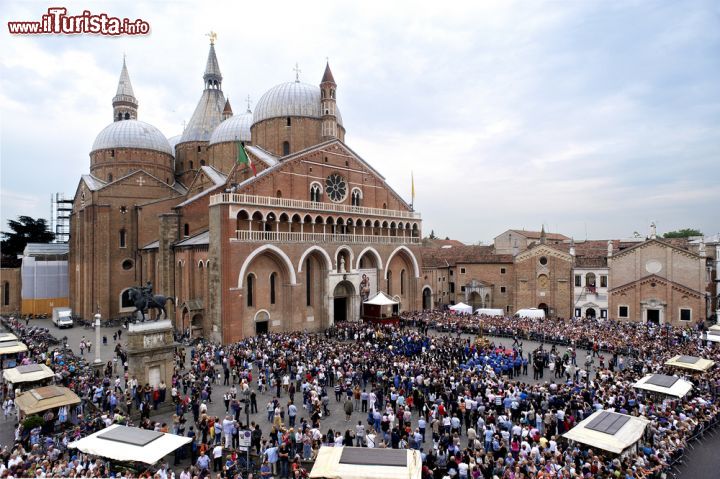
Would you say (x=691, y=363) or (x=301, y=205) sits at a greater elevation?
(x=301, y=205)

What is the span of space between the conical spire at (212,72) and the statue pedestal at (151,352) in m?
43.2

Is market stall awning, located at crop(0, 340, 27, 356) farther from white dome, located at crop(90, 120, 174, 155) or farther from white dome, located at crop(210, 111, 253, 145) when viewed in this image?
white dome, located at crop(210, 111, 253, 145)

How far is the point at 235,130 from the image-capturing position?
44.7m

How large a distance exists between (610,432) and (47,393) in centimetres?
1747

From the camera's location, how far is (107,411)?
16062mm

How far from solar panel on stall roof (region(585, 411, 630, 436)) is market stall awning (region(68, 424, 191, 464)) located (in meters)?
10.5

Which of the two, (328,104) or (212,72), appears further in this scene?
(212,72)

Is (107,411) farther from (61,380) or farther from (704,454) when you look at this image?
(704,454)

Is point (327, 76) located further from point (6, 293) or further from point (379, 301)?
point (6, 293)

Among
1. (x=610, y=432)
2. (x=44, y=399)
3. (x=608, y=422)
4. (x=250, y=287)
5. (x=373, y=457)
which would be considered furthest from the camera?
(x=250, y=287)

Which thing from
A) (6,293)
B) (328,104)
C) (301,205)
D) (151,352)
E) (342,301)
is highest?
(328,104)

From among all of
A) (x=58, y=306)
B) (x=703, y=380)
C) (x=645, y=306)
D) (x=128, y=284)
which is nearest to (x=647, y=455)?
(x=703, y=380)

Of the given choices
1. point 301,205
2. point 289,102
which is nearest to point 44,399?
point 301,205

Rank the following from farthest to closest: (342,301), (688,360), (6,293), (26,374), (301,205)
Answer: (6,293), (342,301), (301,205), (688,360), (26,374)
